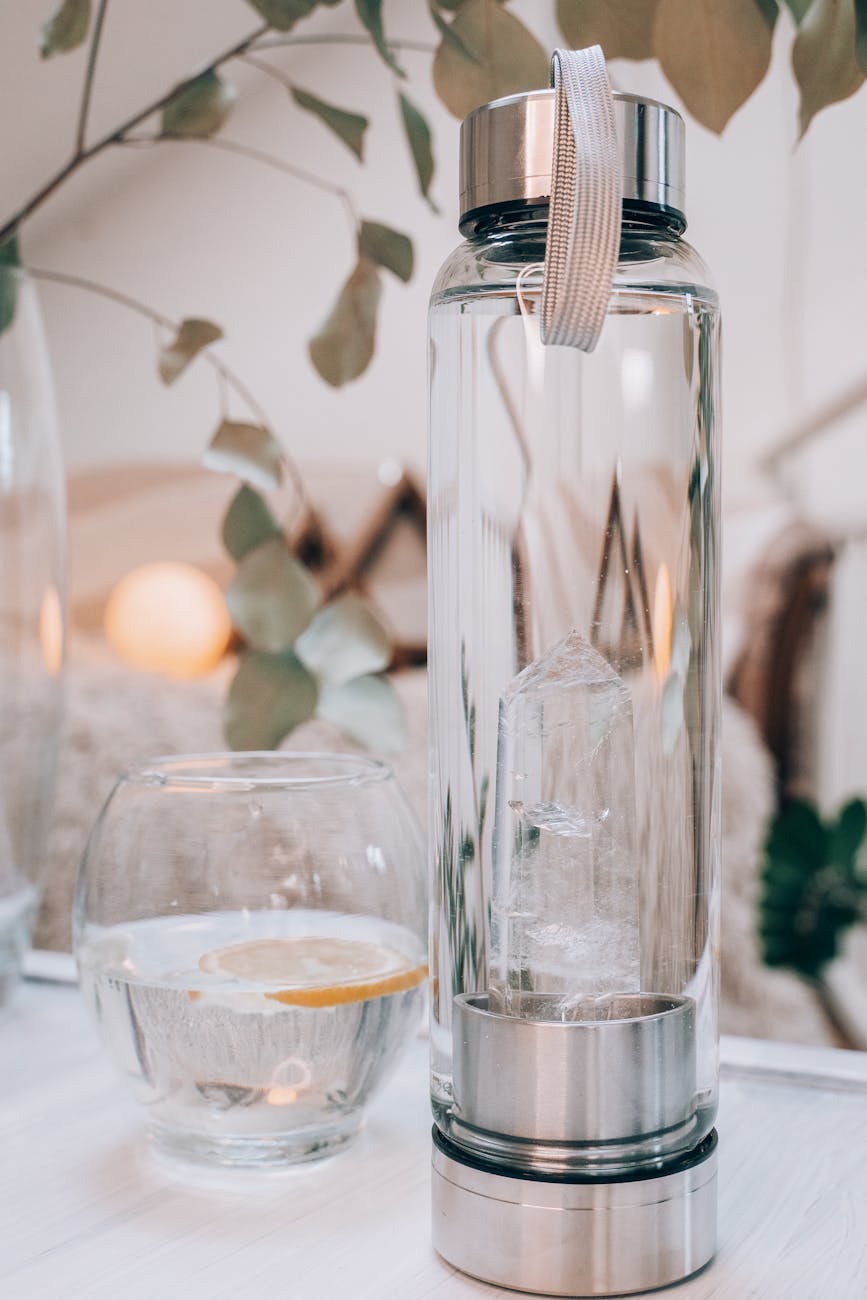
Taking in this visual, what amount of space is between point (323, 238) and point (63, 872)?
21.9 inches

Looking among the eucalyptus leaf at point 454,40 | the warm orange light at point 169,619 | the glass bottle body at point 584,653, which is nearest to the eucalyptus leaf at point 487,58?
the eucalyptus leaf at point 454,40

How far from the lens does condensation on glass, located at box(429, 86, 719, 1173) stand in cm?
30

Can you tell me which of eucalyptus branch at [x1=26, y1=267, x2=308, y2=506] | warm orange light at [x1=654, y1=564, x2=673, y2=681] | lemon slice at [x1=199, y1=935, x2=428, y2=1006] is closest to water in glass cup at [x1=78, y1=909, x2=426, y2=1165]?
lemon slice at [x1=199, y1=935, x2=428, y2=1006]

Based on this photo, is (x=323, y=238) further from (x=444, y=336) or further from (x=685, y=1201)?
(x=685, y=1201)

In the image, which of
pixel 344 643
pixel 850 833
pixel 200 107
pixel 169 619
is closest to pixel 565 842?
pixel 344 643

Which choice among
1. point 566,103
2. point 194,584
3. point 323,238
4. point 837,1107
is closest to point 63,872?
point 194,584

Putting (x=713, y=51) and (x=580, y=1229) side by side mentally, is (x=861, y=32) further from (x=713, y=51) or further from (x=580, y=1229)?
(x=580, y=1229)

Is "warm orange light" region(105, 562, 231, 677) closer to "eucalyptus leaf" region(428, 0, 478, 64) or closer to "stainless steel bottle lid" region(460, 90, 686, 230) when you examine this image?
"eucalyptus leaf" region(428, 0, 478, 64)

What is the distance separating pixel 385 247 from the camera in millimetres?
547

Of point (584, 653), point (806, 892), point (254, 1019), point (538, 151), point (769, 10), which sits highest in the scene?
point (769, 10)

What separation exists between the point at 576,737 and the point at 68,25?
0.44 meters

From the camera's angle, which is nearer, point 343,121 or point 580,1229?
point 580,1229

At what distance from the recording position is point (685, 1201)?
295mm

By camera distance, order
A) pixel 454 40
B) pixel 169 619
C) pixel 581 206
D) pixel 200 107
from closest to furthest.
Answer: pixel 581 206
pixel 454 40
pixel 200 107
pixel 169 619
